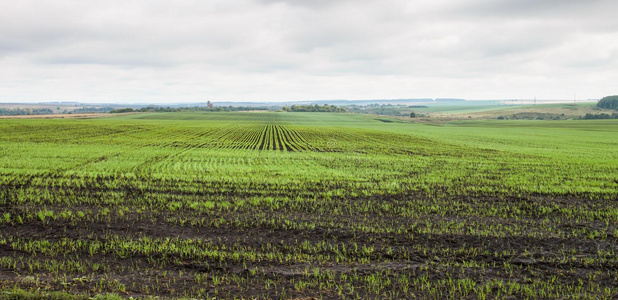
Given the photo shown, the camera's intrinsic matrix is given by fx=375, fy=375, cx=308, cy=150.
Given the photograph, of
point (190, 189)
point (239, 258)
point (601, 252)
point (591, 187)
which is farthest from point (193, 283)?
point (591, 187)

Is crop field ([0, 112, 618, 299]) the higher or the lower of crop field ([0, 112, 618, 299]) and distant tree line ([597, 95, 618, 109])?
the lower

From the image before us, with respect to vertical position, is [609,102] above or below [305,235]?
above

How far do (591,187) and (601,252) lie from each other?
32.4ft

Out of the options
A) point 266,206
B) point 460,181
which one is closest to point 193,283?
point 266,206

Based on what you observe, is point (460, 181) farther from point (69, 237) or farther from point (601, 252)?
point (69, 237)

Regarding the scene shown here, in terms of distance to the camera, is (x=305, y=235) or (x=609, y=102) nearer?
(x=305, y=235)

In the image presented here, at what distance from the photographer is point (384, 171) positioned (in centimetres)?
2155

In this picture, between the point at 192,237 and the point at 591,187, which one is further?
the point at 591,187

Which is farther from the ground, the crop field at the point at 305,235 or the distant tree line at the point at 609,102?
the distant tree line at the point at 609,102

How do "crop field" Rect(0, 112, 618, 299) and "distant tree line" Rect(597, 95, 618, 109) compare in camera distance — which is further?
"distant tree line" Rect(597, 95, 618, 109)

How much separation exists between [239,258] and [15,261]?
4839 millimetres

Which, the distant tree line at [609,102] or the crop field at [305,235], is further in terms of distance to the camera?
the distant tree line at [609,102]

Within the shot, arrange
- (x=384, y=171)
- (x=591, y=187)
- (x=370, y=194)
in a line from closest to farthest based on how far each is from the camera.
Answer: (x=370, y=194)
(x=591, y=187)
(x=384, y=171)

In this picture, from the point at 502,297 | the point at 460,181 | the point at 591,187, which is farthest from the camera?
the point at 460,181
